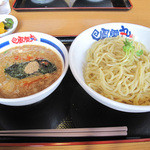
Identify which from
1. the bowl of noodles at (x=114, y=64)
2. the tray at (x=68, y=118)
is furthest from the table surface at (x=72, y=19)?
the tray at (x=68, y=118)

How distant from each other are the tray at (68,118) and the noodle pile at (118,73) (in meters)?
0.14

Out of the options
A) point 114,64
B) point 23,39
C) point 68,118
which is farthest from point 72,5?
point 68,118

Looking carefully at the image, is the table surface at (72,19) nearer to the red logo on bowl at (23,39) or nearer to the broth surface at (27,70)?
the red logo on bowl at (23,39)

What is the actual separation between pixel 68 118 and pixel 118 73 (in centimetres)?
61

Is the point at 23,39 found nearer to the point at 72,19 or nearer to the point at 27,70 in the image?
the point at 27,70

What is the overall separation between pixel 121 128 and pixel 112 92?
0.31m

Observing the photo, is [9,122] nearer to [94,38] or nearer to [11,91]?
[11,91]

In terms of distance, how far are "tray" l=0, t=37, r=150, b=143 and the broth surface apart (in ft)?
0.45

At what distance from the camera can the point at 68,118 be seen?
1188 millimetres

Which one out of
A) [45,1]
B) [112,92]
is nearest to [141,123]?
[112,92]

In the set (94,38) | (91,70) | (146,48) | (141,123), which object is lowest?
(141,123)

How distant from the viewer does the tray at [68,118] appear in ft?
3.54

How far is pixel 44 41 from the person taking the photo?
5.20 ft

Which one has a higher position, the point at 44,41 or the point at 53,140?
the point at 44,41
